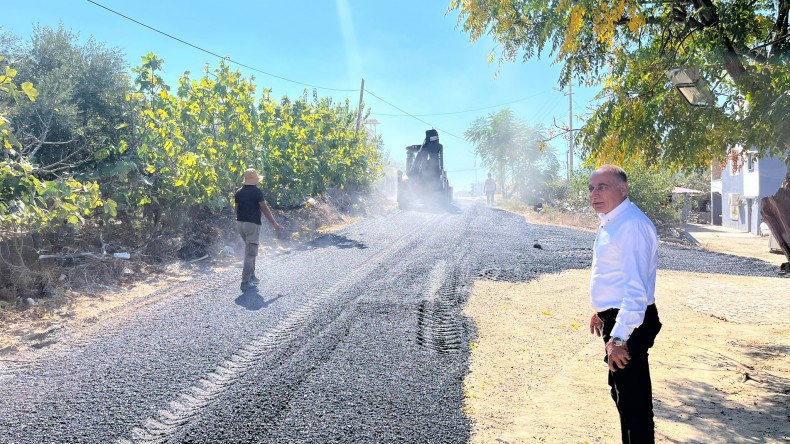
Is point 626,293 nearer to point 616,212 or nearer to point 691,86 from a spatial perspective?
point 616,212

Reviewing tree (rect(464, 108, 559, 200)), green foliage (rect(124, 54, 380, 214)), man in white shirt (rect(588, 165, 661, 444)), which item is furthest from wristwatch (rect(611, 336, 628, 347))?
tree (rect(464, 108, 559, 200))

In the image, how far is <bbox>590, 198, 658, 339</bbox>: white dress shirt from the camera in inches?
106

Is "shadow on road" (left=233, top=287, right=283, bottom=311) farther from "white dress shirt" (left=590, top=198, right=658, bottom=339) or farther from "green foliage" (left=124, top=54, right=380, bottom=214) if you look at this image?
"white dress shirt" (left=590, top=198, right=658, bottom=339)

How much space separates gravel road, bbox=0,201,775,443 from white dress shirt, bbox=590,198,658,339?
1378 mm

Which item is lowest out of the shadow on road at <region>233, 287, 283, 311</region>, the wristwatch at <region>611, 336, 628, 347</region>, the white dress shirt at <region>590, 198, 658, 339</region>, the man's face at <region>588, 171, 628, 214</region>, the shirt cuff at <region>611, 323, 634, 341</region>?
the shadow on road at <region>233, 287, 283, 311</region>

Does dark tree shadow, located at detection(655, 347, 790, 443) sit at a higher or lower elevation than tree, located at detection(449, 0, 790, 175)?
lower

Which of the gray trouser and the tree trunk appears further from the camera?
the gray trouser

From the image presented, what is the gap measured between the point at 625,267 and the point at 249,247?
20.3 feet

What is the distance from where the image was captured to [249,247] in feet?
25.9

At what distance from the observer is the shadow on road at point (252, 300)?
659cm

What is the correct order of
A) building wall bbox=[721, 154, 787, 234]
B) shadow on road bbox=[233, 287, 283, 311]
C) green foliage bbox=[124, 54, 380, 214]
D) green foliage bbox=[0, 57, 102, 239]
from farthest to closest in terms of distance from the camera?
building wall bbox=[721, 154, 787, 234] → green foliage bbox=[124, 54, 380, 214] → shadow on road bbox=[233, 287, 283, 311] → green foliage bbox=[0, 57, 102, 239]

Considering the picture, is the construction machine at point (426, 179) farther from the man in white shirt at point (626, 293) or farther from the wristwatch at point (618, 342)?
the wristwatch at point (618, 342)

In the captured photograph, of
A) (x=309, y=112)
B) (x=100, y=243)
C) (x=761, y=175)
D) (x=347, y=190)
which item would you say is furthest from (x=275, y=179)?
(x=761, y=175)

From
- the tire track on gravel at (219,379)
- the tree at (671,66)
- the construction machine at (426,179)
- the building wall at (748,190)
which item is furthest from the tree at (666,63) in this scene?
the construction machine at (426,179)
